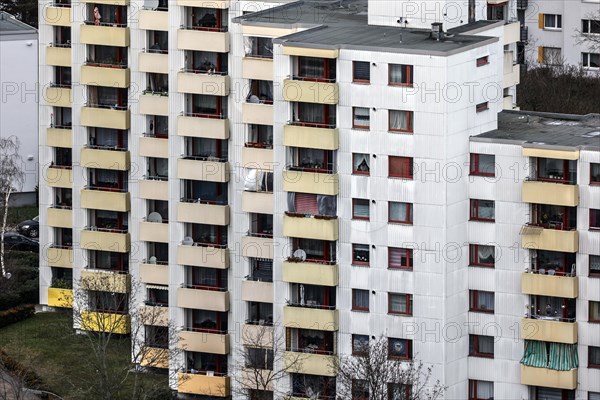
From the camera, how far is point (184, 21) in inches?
6905

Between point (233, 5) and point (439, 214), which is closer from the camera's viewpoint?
point (439, 214)

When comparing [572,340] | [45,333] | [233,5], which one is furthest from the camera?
[45,333]

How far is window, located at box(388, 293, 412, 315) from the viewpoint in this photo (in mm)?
162750

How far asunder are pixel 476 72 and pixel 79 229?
111 feet

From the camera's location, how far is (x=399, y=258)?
16275 cm

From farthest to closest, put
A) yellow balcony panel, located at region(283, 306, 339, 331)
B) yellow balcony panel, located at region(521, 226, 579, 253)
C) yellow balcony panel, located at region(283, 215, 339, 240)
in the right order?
yellow balcony panel, located at region(283, 306, 339, 331) → yellow balcony panel, located at region(283, 215, 339, 240) → yellow balcony panel, located at region(521, 226, 579, 253)

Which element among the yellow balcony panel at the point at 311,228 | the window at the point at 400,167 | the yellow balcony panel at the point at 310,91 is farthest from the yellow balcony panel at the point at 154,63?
the window at the point at 400,167

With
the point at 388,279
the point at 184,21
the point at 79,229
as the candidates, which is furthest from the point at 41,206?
the point at 388,279

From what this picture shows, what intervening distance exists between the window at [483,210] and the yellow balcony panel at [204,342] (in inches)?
765

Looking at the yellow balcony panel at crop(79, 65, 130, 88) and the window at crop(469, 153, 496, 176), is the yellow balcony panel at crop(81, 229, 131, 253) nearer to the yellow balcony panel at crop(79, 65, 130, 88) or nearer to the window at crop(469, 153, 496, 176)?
the yellow balcony panel at crop(79, 65, 130, 88)

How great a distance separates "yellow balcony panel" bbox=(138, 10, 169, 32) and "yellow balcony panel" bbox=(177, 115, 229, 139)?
6.09 metres

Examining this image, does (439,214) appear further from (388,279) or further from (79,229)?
(79,229)

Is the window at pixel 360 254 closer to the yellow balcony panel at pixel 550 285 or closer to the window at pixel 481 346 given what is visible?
the window at pixel 481 346

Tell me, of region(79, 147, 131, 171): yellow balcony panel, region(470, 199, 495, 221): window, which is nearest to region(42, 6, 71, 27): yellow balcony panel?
region(79, 147, 131, 171): yellow balcony panel
